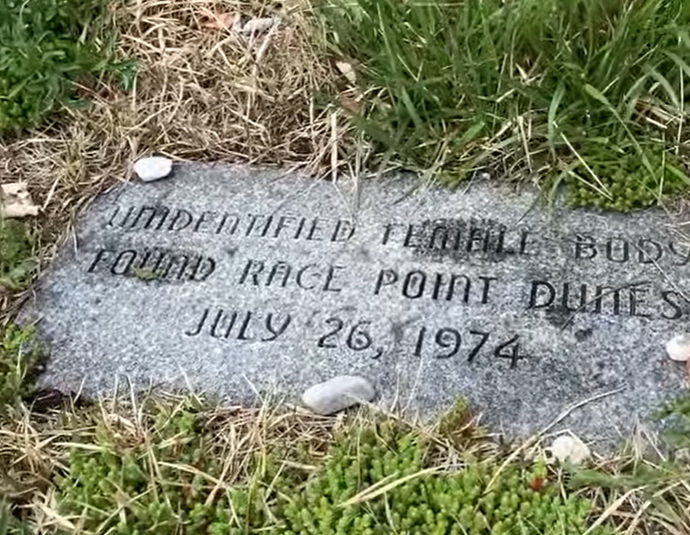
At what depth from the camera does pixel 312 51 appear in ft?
7.64

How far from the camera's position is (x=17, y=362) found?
1.73 meters

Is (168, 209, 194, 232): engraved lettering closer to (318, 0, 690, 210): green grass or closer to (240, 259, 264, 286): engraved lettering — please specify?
(240, 259, 264, 286): engraved lettering

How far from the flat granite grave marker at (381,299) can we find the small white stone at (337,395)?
0.03 meters

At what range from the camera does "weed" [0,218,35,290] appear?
1923mm

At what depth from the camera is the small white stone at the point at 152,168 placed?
7.14 feet

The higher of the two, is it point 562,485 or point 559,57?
point 559,57

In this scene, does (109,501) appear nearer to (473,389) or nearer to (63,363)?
(63,363)

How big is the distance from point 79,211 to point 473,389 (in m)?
0.95

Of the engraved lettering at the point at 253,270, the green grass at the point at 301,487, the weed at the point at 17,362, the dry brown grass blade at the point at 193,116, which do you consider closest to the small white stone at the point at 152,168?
the dry brown grass blade at the point at 193,116


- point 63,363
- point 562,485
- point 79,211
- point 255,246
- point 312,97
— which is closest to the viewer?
point 562,485

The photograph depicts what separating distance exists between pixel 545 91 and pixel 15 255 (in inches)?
43.3

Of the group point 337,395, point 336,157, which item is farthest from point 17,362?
point 336,157

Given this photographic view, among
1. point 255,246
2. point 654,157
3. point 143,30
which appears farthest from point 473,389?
point 143,30

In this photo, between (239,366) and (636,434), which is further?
(239,366)
